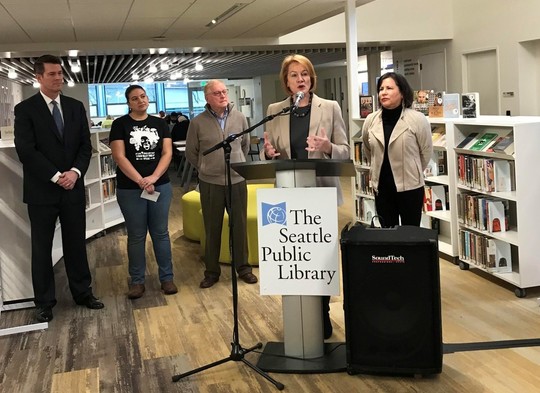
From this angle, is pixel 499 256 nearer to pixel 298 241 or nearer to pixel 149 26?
pixel 298 241

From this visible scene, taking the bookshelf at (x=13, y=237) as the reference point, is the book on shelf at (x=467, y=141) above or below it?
above

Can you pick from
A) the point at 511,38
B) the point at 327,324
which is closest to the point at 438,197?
the point at 327,324

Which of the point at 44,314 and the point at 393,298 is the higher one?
the point at 393,298

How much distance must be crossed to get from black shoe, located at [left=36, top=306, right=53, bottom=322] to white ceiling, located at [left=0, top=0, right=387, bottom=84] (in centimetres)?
298

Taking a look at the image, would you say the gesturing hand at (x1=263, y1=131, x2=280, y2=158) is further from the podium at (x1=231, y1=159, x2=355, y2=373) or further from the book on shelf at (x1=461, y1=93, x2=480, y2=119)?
the book on shelf at (x1=461, y1=93, x2=480, y2=119)

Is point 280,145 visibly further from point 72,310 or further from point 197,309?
point 72,310

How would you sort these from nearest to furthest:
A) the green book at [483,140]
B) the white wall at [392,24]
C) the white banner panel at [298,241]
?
the white banner panel at [298,241] < the green book at [483,140] < the white wall at [392,24]

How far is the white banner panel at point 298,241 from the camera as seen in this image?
3240mm

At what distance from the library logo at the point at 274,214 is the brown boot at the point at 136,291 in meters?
2.05

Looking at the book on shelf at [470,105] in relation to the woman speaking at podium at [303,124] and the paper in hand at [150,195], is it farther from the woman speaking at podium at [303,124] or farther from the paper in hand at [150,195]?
the paper in hand at [150,195]

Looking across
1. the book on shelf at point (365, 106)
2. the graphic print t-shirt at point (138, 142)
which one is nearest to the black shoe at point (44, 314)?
the graphic print t-shirt at point (138, 142)

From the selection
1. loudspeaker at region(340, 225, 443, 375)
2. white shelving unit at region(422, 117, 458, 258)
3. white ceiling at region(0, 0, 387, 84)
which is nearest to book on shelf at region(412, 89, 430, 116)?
white shelving unit at region(422, 117, 458, 258)

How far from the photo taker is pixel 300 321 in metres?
3.44

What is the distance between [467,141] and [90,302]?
326 cm
